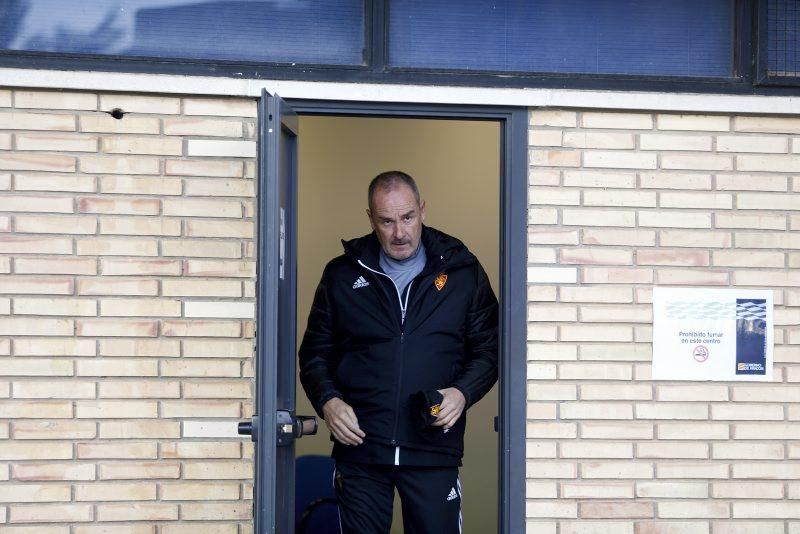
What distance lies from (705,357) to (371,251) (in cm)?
144

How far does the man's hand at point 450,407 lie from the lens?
13.5 ft

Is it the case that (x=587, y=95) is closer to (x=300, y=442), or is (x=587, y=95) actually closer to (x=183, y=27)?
(x=183, y=27)

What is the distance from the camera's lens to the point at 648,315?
14.4 ft

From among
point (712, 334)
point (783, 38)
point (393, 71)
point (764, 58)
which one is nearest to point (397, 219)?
point (393, 71)

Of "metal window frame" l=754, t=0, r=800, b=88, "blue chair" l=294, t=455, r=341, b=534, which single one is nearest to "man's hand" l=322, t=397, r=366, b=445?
"blue chair" l=294, t=455, r=341, b=534

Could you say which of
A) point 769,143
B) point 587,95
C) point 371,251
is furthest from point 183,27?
point 769,143

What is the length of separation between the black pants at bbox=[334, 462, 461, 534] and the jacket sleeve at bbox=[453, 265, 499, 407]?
1.19 ft

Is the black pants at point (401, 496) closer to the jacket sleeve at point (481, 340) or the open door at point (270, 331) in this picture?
the jacket sleeve at point (481, 340)

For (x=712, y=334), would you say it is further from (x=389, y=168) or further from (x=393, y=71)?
(x=389, y=168)

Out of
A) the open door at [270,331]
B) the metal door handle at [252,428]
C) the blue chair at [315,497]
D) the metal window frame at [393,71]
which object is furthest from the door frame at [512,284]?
the blue chair at [315,497]

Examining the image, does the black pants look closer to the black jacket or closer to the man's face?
the black jacket

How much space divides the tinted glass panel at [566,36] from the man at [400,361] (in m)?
0.56

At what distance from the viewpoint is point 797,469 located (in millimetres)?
4430

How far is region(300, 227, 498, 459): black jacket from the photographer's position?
423cm
